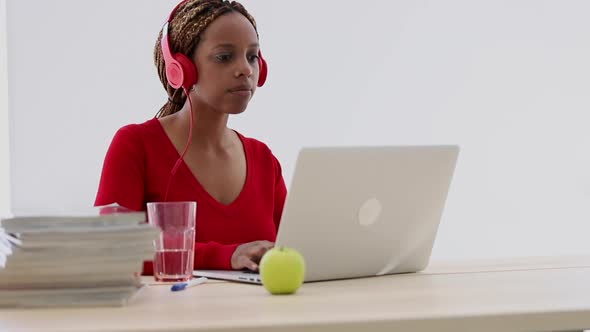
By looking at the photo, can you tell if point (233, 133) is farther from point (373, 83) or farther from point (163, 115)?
point (373, 83)

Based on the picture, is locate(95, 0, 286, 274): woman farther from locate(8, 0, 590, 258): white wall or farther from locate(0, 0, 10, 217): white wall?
locate(0, 0, 10, 217): white wall

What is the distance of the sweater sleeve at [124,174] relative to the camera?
2078mm

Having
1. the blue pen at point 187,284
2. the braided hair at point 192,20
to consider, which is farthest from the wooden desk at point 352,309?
the braided hair at point 192,20

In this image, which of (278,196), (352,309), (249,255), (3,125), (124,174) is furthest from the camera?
(3,125)

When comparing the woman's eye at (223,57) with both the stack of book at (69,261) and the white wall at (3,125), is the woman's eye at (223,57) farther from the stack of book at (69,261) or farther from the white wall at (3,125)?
the white wall at (3,125)

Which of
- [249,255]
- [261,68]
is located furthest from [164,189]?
[249,255]

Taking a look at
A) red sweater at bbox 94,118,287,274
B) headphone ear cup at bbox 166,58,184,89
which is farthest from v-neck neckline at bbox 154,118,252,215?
headphone ear cup at bbox 166,58,184,89

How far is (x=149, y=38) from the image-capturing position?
3773mm

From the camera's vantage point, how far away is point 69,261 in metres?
1.25

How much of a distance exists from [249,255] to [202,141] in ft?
2.19

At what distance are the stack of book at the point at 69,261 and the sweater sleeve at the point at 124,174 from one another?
79cm

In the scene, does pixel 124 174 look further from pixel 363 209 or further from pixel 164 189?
pixel 363 209

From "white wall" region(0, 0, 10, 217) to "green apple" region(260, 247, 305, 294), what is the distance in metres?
2.47

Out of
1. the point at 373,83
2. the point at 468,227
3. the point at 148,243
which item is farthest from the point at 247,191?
the point at 468,227
